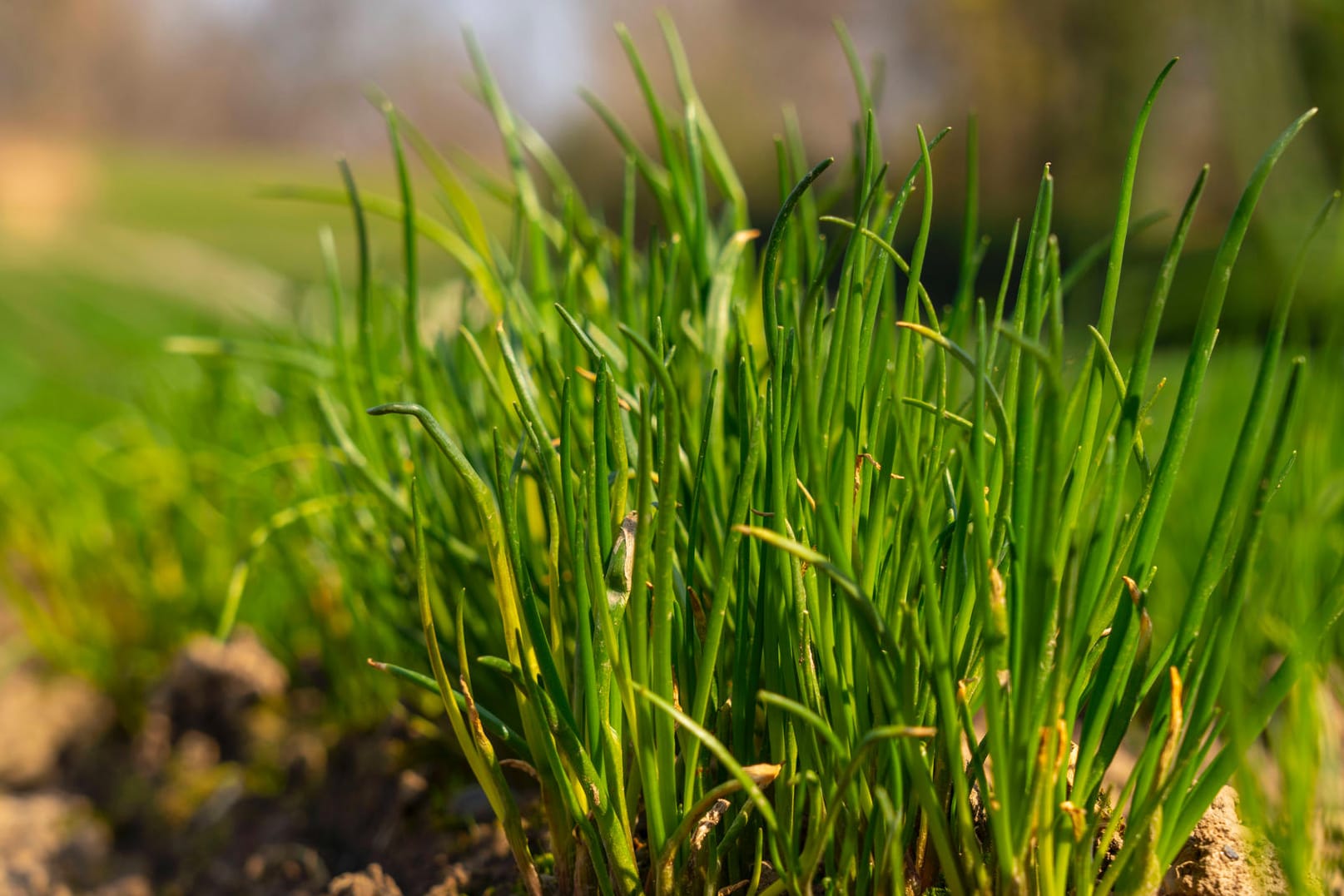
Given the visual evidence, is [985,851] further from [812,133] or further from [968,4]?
[812,133]

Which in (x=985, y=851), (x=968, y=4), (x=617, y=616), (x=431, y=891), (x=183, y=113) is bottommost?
(x=183, y=113)

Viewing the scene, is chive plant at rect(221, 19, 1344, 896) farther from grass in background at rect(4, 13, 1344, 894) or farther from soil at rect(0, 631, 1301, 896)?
soil at rect(0, 631, 1301, 896)

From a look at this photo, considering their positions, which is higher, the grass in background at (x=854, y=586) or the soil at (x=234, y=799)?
the grass in background at (x=854, y=586)

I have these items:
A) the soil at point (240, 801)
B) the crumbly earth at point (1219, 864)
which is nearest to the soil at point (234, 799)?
the soil at point (240, 801)

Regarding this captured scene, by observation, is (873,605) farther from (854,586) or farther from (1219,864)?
(1219,864)

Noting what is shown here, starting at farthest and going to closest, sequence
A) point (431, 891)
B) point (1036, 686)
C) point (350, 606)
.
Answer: point (350, 606)
point (431, 891)
point (1036, 686)

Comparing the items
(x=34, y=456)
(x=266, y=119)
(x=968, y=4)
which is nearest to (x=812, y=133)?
(x=968, y=4)

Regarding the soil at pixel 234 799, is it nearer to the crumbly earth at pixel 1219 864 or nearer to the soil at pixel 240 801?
the soil at pixel 240 801

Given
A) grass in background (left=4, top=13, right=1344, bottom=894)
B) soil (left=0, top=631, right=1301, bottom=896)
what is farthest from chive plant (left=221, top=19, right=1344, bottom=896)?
soil (left=0, top=631, right=1301, bottom=896)
